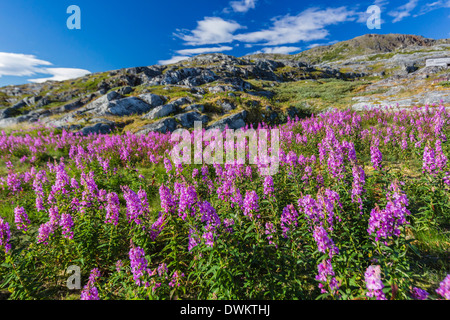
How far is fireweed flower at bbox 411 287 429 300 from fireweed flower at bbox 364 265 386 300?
1.42 ft

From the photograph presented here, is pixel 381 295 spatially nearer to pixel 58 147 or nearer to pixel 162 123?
pixel 58 147

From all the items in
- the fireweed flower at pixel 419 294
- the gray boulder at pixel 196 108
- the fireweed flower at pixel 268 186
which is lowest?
the fireweed flower at pixel 419 294

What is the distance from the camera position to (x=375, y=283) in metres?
2.25

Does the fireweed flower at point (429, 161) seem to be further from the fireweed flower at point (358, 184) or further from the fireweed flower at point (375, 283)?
the fireweed flower at point (375, 283)

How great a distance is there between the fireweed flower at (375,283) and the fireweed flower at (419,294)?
0.43m

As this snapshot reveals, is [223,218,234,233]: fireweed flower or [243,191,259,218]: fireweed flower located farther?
[243,191,259,218]: fireweed flower

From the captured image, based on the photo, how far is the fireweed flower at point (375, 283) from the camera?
2.22 meters

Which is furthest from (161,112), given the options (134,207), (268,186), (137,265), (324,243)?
(324,243)

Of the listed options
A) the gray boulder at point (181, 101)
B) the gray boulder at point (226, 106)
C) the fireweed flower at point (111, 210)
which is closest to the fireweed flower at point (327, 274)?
the fireweed flower at point (111, 210)

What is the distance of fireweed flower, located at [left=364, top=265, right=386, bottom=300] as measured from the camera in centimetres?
222

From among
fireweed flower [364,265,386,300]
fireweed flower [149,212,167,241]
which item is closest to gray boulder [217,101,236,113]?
fireweed flower [149,212,167,241]

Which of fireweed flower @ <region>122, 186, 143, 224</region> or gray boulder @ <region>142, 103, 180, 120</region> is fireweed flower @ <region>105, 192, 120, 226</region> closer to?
fireweed flower @ <region>122, 186, 143, 224</region>
